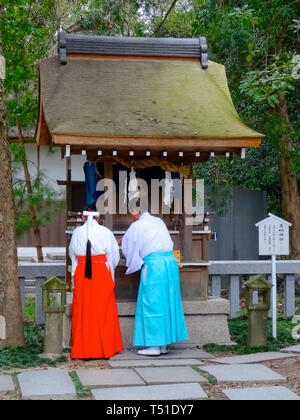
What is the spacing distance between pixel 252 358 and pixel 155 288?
1354mm

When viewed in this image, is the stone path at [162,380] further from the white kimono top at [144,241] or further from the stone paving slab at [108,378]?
the white kimono top at [144,241]

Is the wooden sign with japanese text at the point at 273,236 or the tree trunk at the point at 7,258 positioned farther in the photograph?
the wooden sign with japanese text at the point at 273,236

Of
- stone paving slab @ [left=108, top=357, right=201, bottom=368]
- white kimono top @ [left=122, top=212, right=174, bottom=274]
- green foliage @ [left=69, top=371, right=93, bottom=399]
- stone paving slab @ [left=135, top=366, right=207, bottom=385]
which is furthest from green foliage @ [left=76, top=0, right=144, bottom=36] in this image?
green foliage @ [left=69, top=371, right=93, bottom=399]

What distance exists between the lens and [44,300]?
7.59m

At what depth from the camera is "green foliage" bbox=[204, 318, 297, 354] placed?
309 inches

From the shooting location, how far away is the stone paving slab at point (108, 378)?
6.05 meters

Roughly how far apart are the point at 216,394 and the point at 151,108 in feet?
13.1

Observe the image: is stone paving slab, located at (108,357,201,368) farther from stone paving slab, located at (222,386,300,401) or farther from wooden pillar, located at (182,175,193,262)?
wooden pillar, located at (182,175,193,262)

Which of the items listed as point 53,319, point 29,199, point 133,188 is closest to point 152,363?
point 53,319

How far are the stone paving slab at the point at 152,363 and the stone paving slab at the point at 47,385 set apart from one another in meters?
0.72

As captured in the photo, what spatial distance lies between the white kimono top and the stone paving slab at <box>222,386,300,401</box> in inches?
91.2

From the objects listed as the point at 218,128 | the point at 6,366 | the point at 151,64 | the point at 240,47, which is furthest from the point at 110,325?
the point at 240,47

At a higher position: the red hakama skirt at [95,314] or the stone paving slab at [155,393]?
the red hakama skirt at [95,314]

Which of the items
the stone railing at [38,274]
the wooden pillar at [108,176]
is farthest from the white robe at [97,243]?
the stone railing at [38,274]
